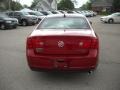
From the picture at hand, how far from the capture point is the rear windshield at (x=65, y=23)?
7.64m

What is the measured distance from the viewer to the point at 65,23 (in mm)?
7805

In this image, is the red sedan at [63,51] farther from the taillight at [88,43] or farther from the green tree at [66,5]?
the green tree at [66,5]

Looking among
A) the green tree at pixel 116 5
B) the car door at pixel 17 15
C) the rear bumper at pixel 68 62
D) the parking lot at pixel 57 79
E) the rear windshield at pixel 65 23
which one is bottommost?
the green tree at pixel 116 5

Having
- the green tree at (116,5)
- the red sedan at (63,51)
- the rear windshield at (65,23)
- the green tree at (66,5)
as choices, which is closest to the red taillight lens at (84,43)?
the red sedan at (63,51)

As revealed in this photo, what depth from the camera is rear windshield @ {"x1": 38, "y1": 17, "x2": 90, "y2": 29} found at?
25.1 feet

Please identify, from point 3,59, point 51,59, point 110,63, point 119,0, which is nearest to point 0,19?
point 3,59

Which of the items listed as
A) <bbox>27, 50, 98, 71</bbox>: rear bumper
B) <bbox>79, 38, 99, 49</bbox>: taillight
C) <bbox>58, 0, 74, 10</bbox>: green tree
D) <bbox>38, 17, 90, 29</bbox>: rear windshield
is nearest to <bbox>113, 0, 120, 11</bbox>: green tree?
<bbox>58, 0, 74, 10</bbox>: green tree

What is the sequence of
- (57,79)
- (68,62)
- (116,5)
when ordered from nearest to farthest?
(68,62) < (57,79) < (116,5)

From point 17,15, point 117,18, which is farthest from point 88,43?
point 117,18

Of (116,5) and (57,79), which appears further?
(116,5)

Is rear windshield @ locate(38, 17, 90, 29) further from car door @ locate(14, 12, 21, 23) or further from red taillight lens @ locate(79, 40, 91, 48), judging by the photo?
car door @ locate(14, 12, 21, 23)

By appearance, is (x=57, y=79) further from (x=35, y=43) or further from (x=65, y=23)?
(x=65, y=23)

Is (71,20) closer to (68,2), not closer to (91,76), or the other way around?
(91,76)

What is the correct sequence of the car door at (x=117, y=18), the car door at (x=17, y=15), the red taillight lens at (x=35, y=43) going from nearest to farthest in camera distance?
the red taillight lens at (x=35, y=43) < the car door at (x=17, y=15) < the car door at (x=117, y=18)
